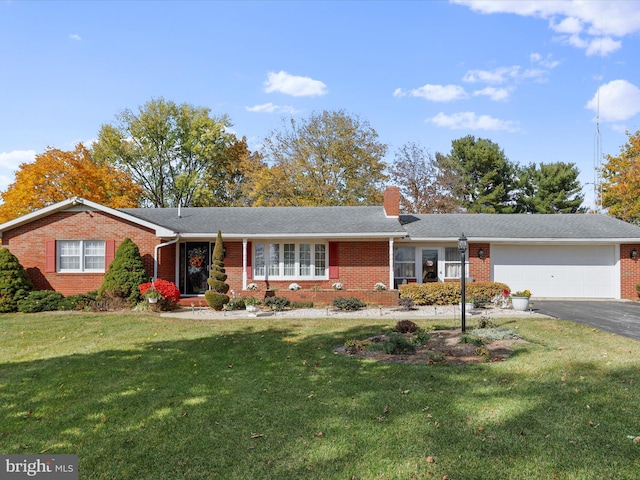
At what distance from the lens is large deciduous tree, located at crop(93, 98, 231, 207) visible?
36312mm

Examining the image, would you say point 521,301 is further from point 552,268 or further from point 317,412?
point 317,412

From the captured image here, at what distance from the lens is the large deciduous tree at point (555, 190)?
38.9 m

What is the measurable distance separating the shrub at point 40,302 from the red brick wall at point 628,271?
23233mm

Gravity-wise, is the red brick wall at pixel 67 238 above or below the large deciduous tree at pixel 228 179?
below

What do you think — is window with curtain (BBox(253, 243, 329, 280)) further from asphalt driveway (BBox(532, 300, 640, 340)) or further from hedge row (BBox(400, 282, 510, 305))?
asphalt driveway (BBox(532, 300, 640, 340))

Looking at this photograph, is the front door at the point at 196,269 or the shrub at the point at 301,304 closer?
the shrub at the point at 301,304

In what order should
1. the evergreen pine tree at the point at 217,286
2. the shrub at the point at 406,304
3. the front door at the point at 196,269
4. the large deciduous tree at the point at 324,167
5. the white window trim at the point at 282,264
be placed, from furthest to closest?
the large deciduous tree at the point at 324,167 < the front door at the point at 196,269 < the white window trim at the point at 282,264 < the shrub at the point at 406,304 < the evergreen pine tree at the point at 217,286

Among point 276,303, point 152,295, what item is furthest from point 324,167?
point 152,295

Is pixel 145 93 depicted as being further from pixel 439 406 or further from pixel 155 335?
pixel 439 406

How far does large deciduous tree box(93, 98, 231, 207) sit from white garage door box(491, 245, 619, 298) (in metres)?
26.9

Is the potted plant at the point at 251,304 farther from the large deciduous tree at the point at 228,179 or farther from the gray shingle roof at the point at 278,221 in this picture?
the large deciduous tree at the point at 228,179

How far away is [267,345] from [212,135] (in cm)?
3178

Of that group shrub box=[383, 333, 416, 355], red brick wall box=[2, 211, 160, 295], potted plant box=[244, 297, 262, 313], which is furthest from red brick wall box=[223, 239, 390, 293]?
shrub box=[383, 333, 416, 355]

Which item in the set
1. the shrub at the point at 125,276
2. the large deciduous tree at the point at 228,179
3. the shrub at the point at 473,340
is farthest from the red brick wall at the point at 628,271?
the large deciduous tree at the point at 228,179
